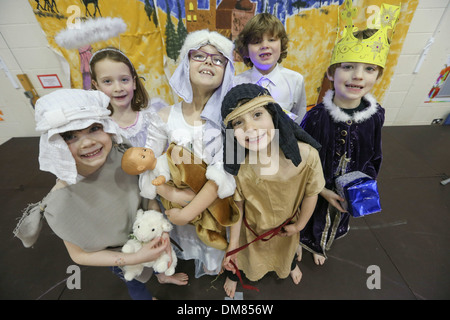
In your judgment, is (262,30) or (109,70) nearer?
(109,70)

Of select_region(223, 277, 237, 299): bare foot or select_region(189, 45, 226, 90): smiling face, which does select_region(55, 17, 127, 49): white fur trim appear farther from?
select_region(223, 277, 237, 299): bare foot

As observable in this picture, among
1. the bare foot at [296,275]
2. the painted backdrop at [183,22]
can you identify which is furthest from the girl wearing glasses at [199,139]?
the painted backdrop at [183,22]

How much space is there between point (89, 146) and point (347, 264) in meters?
1.94

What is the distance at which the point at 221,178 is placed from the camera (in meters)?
0.91

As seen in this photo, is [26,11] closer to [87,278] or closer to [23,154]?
[23,154]

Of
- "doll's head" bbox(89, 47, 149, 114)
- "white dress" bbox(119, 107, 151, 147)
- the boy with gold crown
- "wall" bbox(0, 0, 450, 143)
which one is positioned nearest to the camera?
the boy with gold crown

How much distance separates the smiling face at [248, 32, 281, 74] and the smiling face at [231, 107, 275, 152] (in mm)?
843

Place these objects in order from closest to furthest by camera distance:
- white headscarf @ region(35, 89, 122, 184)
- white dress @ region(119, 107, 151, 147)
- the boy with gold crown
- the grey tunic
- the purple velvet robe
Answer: white headscarf @ region(35, 89, 122, 184)
the grey tunic
the boy with gold crown
the purple velvet robe
white dress @ region(119, 107, 151, 147)

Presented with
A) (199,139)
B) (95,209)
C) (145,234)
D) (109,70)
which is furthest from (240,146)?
(109,70)

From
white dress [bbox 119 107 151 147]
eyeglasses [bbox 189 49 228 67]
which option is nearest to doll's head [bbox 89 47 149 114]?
white dress [bbox 119 107 151 147]

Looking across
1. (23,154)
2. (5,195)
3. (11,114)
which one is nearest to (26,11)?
(11,114)

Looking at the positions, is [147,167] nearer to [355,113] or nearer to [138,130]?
[138,130]

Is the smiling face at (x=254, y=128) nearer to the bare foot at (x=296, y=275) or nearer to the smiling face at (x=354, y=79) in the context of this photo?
the smiling face at (x=354, y=79)

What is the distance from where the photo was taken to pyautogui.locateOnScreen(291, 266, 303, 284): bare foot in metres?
1.48
